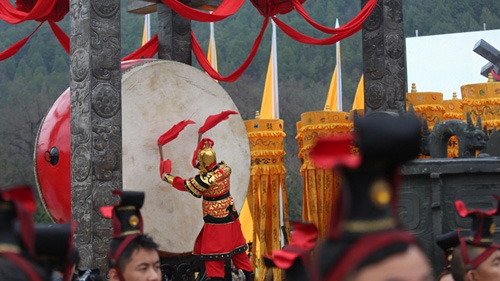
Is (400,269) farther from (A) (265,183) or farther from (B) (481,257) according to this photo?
(A) (265,183)

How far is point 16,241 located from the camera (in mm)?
1375

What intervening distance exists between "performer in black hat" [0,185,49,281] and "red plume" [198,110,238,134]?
509 cm

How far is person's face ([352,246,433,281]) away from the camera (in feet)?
3.90

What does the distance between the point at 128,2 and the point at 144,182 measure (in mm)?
2715

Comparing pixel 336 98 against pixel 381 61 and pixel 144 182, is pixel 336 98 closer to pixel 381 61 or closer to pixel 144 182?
pixel 381 61

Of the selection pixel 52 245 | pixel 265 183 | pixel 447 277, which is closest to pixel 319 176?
pixel 265 183

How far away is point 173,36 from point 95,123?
2402mm

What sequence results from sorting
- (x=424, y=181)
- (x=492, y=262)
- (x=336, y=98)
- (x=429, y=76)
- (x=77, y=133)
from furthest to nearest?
(x=429, y=76) → (x=336, y=98) → (x=77, y=133) → (x=424, y=181) → (x=492, y=262)

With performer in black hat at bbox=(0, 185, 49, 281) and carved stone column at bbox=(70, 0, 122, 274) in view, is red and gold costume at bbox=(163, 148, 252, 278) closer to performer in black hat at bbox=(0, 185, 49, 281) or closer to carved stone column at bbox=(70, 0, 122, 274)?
carved stone column at bbox=(70, 0, 122, 274)

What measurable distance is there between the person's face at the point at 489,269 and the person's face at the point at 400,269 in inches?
62.7

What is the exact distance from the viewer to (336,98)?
13.6 m

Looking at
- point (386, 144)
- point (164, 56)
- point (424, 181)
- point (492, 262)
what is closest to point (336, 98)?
point (164, 56)

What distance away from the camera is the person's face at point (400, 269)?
119 cm

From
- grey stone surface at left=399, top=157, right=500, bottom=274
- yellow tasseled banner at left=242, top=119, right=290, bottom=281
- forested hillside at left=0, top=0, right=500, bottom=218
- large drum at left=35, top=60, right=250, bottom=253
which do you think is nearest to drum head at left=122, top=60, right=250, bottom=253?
large drum at left=35, top=60, right=250, bottom=253
